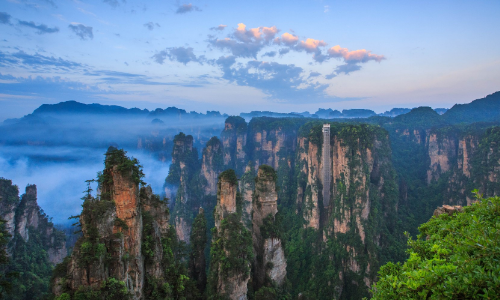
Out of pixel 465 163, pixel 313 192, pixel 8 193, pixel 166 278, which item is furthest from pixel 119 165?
pixel 465 163

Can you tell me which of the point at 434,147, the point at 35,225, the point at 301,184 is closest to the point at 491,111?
the point at 434,147

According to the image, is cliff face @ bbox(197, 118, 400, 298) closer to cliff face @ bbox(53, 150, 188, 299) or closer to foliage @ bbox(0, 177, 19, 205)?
cliff face @ bbox(53, 150, 188, 299)

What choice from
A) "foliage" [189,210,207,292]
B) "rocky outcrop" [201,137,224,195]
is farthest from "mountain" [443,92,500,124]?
"foliage" [189,210,207,292]

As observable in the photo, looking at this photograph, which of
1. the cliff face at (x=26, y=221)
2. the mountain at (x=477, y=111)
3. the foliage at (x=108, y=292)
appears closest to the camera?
the foliage at (x=108, y=292)

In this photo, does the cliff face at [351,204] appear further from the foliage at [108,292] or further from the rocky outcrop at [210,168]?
the foliage at [108,292]

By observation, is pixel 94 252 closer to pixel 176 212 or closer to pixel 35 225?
pixel 35 225

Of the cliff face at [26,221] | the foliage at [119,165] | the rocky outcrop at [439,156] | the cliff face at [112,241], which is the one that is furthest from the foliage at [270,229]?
the rocky outcrop at [439,156]
